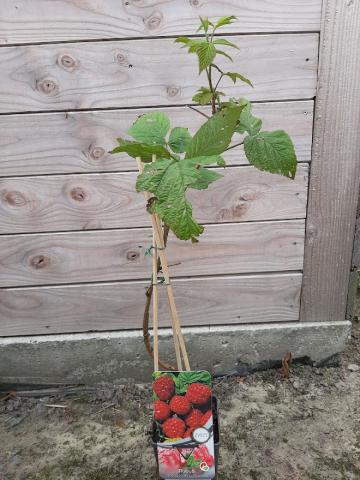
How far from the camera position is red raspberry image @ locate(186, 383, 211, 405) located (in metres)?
1.19

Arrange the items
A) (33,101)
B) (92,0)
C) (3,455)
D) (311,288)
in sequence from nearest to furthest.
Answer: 1. (92,0)
2. (33,101)
3. (3,455)
4. (311,288)

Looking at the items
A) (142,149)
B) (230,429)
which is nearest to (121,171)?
(142,149)

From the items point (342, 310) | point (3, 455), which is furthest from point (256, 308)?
point (3, 455)

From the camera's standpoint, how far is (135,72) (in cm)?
145

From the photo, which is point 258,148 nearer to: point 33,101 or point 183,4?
point 183,4

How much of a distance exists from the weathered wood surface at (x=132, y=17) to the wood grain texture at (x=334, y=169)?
117mm

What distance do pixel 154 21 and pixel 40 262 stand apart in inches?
38.6

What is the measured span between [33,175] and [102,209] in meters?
0.28

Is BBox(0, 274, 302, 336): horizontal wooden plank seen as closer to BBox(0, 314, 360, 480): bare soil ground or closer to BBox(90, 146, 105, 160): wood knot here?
BBox(0, 314, 360, 480): bare soil ground

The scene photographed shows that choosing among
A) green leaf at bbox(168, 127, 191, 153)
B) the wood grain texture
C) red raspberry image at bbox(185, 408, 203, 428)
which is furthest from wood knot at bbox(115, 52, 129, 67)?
red raspberry image at bbox(185, 408, 203, 428)

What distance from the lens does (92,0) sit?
4.49ft

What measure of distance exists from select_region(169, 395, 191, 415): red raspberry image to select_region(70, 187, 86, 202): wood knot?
0.81m

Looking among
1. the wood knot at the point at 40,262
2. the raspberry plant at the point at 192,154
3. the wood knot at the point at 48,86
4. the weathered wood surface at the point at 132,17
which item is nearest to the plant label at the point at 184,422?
the raspberry plant at the point at 192,154

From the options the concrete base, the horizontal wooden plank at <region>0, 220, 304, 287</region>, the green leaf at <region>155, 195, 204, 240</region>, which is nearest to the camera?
the green leaf at <region>155, 195, 204, 240</region>
